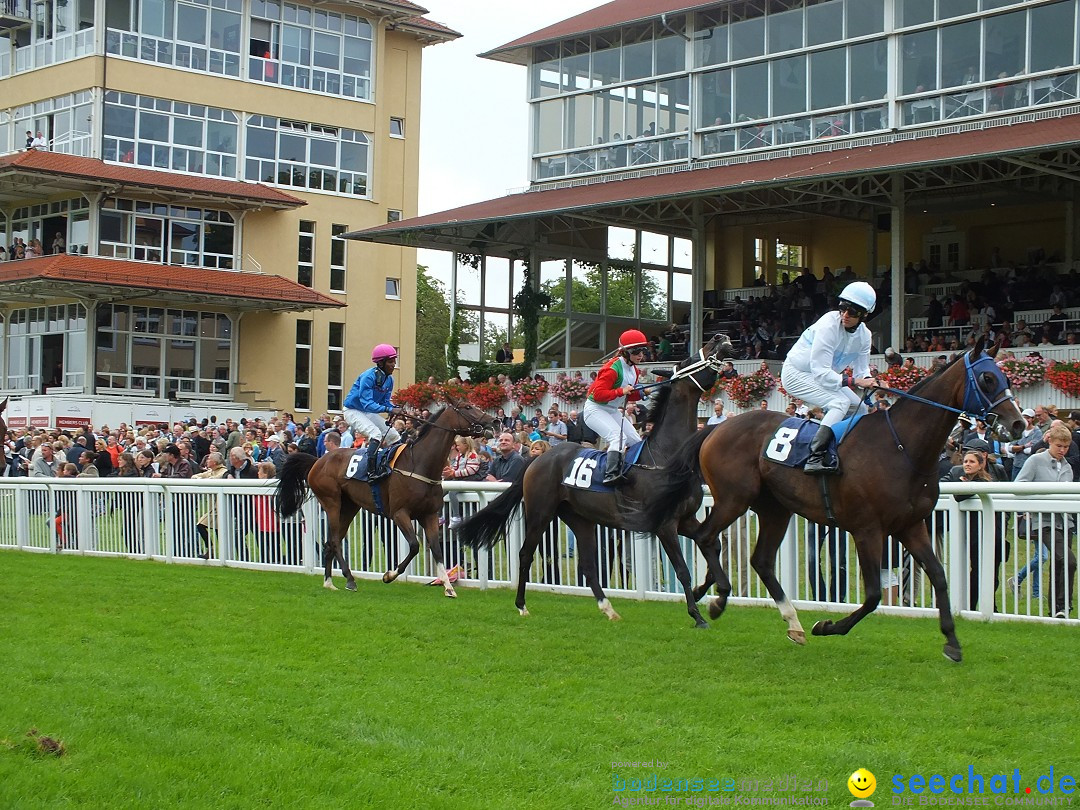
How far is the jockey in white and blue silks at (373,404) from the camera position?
36.9 feet

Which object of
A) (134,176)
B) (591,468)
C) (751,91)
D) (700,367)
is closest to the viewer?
(700,367)

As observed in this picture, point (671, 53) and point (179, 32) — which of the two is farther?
point (179, 32)

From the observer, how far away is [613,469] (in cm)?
920

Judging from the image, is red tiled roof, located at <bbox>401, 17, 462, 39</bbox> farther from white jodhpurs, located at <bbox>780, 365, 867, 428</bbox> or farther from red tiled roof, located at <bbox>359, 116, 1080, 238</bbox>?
white jodhpurs, located at <bbox>780, 365, 867, 428</bbox>

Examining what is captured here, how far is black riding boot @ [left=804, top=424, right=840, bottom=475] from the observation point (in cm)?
749

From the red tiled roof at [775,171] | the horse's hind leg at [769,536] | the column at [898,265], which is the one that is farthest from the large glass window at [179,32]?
the horse's hind leg at [769,536]

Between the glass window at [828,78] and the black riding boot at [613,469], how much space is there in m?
18.4

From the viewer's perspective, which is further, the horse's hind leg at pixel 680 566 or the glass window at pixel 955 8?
the glass window at pixel 955 8

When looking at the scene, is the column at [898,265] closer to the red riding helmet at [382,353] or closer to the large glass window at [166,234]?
the red riding helmet at [382,353]

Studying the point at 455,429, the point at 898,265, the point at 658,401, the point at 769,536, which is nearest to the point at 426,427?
the point at 455,429

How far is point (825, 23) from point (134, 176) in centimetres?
1822

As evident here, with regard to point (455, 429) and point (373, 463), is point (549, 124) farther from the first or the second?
point (455, 429)

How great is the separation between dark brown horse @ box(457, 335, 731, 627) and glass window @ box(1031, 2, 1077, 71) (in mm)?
16705

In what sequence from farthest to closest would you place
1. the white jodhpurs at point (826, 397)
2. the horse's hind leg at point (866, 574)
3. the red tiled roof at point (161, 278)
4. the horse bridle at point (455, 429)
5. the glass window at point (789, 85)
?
the red tiled roof at point (161, 278)
the glass window at point (789, 85)
the horse bridle at point (455, 429)
the white jodhpurs at point (826, 397)
the horse's hind leg at point (866, 574)
